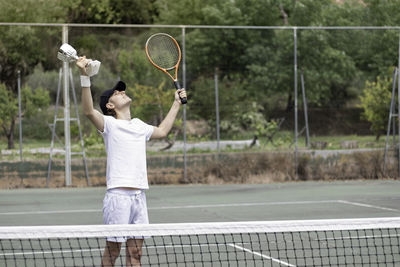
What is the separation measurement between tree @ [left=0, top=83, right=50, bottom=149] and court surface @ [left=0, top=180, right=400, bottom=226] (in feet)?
4.11

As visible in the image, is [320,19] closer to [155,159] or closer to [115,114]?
[155,159]

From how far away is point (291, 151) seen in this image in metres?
15.3

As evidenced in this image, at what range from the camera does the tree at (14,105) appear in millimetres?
14266

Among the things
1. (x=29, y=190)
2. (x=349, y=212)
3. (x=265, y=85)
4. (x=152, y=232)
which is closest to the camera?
(x=152, y=232)

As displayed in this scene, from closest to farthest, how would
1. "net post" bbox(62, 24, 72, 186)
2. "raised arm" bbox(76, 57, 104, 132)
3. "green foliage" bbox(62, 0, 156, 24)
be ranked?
"raised arm" bbox(76, 57, 104, 132)
"net post" bbox(62, 24, 72, 186)
"green foliage" bbox(62, 0, 156, 24)

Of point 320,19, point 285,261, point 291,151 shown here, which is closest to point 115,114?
point 285,261

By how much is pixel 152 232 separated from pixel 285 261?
228 centimetres

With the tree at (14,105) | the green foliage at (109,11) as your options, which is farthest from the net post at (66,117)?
the green foliage at (109,11)

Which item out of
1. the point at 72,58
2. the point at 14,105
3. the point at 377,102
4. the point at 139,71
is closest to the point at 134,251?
the point at 72,58

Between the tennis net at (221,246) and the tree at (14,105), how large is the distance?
6434 mm

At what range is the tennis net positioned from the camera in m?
4.98

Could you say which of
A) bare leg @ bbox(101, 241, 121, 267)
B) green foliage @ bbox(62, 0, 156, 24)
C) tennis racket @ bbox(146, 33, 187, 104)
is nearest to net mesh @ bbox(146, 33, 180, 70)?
tennis racket @ bbox(146, 33, 187, 104)

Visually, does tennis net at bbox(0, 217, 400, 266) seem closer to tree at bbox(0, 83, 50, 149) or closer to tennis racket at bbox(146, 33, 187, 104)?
tennis racket at bbox(146, 33, 187, 104)

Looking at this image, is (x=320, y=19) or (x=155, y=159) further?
(x=320, y=19)
